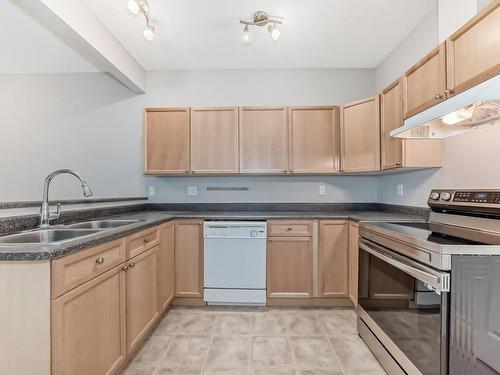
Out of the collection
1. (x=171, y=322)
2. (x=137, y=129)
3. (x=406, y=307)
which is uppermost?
(x=137, y=129)

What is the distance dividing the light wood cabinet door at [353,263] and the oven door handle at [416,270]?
56 cm

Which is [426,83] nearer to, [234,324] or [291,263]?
[291,263]

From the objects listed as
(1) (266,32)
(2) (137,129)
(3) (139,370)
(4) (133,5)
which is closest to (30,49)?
(2) (137,129)

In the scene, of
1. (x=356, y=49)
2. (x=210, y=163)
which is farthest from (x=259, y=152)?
(x=356, y=49)

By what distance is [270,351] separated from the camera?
1.79 m

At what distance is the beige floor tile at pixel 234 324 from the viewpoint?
204cm

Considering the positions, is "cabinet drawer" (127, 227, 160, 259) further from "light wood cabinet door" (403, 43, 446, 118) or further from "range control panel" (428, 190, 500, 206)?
"light wood cabinet door" (403, 43, 446, 118)

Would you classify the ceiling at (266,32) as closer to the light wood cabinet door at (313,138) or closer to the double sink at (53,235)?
the light wood cabinet door at (313,138)

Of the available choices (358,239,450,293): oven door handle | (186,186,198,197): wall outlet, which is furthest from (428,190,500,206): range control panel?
(186,186,198,197): wall outlet

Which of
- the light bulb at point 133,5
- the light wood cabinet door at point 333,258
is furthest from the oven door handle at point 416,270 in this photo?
the light bulb at point 133,5

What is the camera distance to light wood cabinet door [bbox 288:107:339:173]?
2.69 m

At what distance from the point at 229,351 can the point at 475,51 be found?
2329 mm

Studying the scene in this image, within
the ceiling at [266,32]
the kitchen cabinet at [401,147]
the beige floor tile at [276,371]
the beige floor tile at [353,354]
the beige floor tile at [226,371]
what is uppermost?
the ceiling at [266,32]

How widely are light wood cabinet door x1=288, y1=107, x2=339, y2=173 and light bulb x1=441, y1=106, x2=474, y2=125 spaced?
4.08 ft
